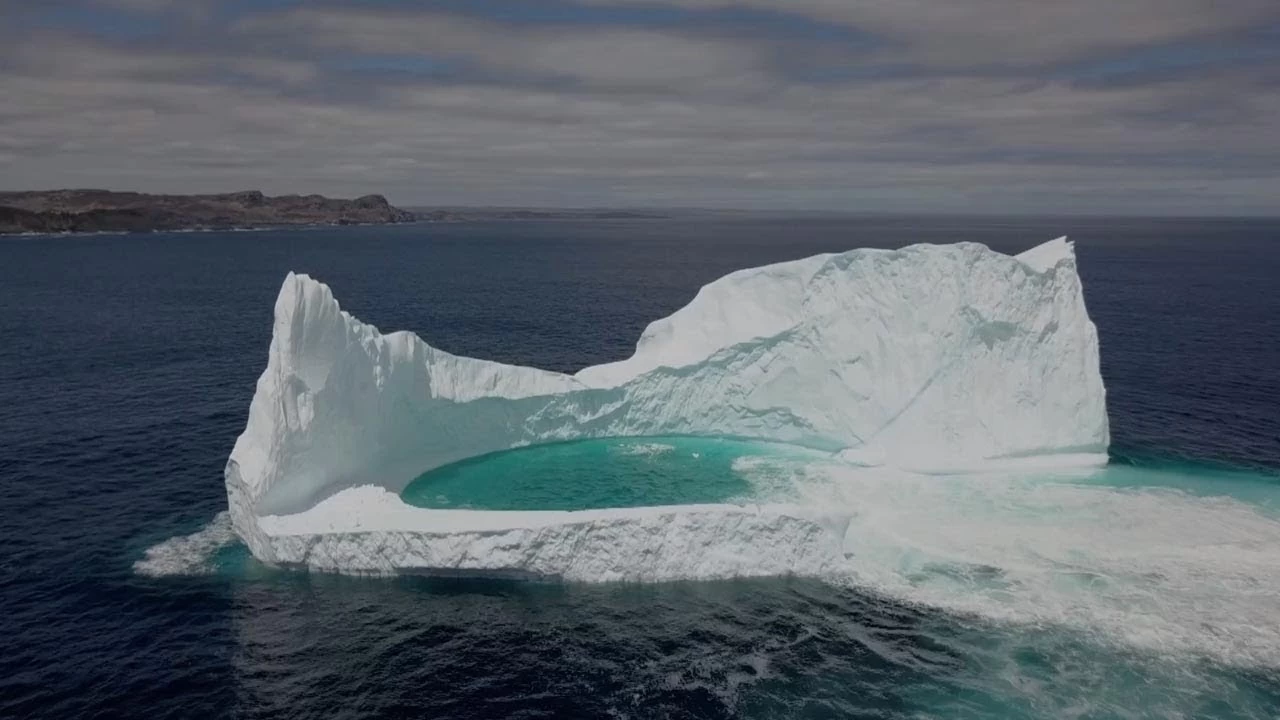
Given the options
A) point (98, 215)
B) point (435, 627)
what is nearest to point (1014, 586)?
point (435, 627)

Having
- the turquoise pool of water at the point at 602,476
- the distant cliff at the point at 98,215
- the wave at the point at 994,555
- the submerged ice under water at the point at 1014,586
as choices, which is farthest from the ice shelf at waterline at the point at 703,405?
the distant cliff at the point at 98,215

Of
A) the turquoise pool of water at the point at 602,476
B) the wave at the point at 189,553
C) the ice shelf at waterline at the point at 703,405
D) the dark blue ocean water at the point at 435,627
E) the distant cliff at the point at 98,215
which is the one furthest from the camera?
the distant cliff at the point at 98,215

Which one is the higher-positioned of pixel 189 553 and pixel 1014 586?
pixel 189 553

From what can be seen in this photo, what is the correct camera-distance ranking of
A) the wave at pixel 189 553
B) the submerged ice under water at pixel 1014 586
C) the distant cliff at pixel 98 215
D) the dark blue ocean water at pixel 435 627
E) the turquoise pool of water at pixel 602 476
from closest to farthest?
the dark blue ocean water at pixel 435 627, the submerged ice under water at pixel 1014 586, the wave at pixel 189 553, the turquoise pool of water at pixel 602 476, the distant cliff at pixel 98 215

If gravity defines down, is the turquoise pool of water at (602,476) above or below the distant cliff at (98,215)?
below

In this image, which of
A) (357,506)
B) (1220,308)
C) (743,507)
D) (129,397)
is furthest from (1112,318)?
(129,397)

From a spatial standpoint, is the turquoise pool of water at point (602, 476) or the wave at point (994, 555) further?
the turquoise pool of water at point (602, 476)

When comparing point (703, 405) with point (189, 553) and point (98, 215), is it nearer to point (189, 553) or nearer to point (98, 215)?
point (189, 553)

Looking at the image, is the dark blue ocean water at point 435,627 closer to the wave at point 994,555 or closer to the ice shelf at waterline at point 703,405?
the wave at point 994,555

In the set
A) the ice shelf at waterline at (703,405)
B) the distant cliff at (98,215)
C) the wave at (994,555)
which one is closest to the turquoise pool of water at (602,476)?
the ice shelf at waterline at (703,405)
